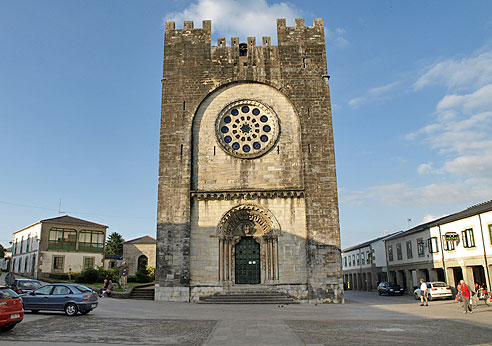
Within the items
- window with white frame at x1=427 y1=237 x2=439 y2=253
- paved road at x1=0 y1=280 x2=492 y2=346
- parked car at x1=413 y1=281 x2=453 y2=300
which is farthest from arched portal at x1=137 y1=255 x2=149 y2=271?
paved road at x1=0 y1=280 x2=492 y2=346

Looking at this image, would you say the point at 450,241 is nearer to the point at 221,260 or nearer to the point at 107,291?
the point at 221,260

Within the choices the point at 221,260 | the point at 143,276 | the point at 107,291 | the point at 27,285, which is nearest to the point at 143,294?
the point at 107,291

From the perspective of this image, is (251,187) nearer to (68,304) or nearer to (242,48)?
(242,48)

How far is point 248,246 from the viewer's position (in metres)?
23.7

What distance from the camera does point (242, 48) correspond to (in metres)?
25.9

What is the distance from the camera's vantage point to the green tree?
75062mm

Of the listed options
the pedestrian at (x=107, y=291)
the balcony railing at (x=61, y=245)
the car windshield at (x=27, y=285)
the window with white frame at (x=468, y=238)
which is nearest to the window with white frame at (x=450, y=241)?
the window with white frame at (x=468, y=238)

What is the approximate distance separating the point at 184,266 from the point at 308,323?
10.6 m

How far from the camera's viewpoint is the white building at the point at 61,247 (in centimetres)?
4100

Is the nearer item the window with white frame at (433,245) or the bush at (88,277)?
the window with white frame at (433,245)

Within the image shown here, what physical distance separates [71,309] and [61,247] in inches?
1194

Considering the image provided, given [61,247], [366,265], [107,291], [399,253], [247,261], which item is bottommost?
[107,291]

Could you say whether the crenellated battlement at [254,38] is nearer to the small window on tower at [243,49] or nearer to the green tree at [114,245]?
the small window on tower at [243,49]

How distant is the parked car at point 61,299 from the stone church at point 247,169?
7293mm
